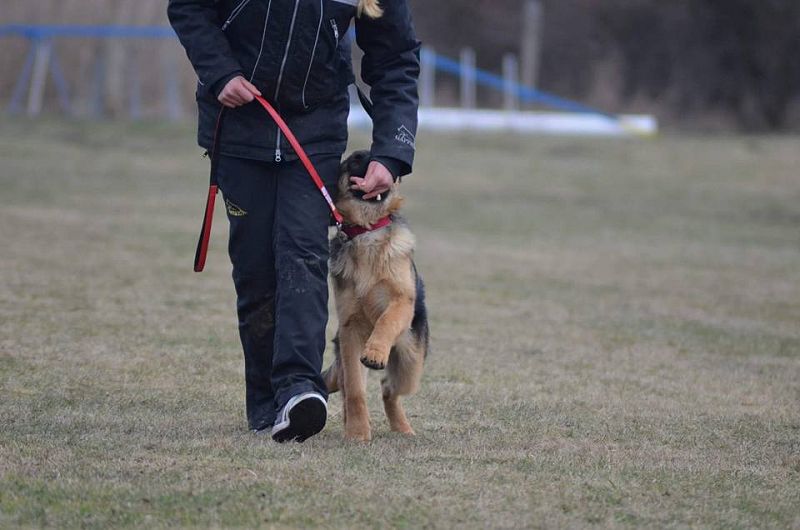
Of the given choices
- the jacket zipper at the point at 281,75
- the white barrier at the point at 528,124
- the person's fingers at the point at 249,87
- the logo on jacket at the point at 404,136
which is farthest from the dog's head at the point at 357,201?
the white barrier at the point at 528,124

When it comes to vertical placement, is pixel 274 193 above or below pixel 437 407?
above

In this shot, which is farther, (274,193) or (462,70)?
(462,70)

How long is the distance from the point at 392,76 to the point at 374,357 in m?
1.10

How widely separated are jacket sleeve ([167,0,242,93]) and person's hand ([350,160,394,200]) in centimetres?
60

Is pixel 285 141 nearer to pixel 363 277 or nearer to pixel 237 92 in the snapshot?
pixel 237 92

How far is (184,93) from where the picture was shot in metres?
24.4

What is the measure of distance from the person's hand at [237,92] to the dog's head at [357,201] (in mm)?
502

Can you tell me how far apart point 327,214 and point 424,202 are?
12.3 m

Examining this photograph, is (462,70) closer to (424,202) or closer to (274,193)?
(424,202)

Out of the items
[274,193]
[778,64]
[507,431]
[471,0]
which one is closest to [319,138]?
[274,193]

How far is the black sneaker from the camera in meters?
4.51

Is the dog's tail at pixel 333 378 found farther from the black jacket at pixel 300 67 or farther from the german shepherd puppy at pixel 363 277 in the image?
the black jacket at pixel 300 67

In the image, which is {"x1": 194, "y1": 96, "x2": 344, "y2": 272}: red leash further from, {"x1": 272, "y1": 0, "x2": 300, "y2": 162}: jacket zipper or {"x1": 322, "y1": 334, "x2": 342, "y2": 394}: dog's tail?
{"x1": 322, "y1": 334, "x2": 342, "y2": 394}: dog's tail

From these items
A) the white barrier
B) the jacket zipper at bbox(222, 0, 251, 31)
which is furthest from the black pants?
the white barrier
